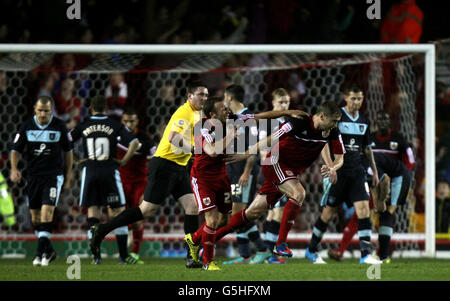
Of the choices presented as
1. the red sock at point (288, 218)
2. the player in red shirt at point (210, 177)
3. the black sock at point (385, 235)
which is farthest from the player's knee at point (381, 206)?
the player in red shirt at point (210, 177)

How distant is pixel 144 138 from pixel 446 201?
4.60 metres

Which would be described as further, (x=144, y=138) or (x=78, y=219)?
(x=78, y=219)

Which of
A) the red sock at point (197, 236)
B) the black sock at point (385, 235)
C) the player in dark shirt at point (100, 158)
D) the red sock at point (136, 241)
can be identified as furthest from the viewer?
the red sock at point (136, 241)

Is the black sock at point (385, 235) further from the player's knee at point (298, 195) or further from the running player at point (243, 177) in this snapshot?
the player's knee at point (298, 195)

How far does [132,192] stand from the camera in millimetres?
10523

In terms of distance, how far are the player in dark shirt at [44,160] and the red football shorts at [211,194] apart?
2.10 m

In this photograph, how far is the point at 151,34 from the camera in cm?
1376

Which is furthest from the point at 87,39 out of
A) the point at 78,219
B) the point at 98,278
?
the point at 98,278

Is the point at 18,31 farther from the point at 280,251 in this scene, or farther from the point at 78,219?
the point at 280,251

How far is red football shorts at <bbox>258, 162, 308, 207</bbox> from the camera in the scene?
8227 mm

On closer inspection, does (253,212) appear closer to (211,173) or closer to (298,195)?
(298,195)

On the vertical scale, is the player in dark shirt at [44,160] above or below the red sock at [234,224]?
above

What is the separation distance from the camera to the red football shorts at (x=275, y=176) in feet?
27.0
